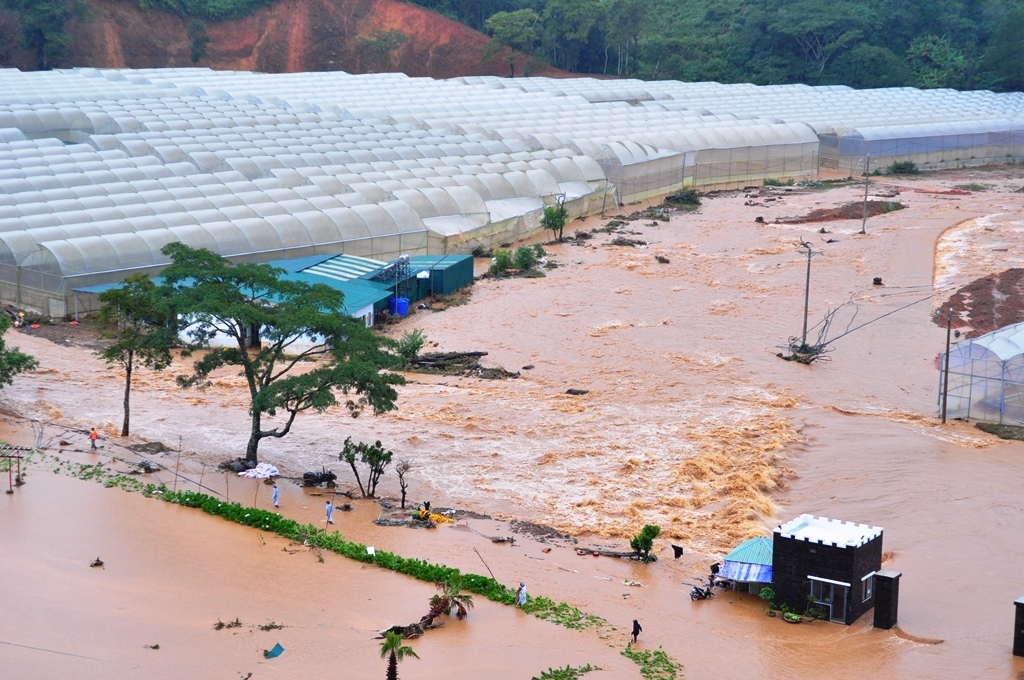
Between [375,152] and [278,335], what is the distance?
1171 inches

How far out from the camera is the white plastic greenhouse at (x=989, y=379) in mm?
31500

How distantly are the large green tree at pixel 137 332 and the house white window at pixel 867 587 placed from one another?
1520 cm

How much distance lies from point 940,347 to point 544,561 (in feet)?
61.6

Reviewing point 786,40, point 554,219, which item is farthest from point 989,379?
point 786,40

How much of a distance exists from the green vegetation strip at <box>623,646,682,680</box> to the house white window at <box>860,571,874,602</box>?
3.87 meters

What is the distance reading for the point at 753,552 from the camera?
2336cm

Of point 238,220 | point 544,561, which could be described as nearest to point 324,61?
point 238,220

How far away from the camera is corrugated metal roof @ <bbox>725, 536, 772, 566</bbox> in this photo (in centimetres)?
2306

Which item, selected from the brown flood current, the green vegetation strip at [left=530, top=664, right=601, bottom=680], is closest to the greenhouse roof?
the brown flood current

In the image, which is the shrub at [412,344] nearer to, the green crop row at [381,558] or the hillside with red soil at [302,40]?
the green crop row at [381,558]

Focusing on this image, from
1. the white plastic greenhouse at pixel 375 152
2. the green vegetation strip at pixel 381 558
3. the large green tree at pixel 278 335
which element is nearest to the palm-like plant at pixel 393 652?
the green vegetation strip at pixel 381 558

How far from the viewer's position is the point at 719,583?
76.4ft

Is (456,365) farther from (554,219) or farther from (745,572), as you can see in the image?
(554,219)

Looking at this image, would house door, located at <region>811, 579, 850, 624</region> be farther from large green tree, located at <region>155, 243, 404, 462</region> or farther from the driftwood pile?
the driftwood pile
